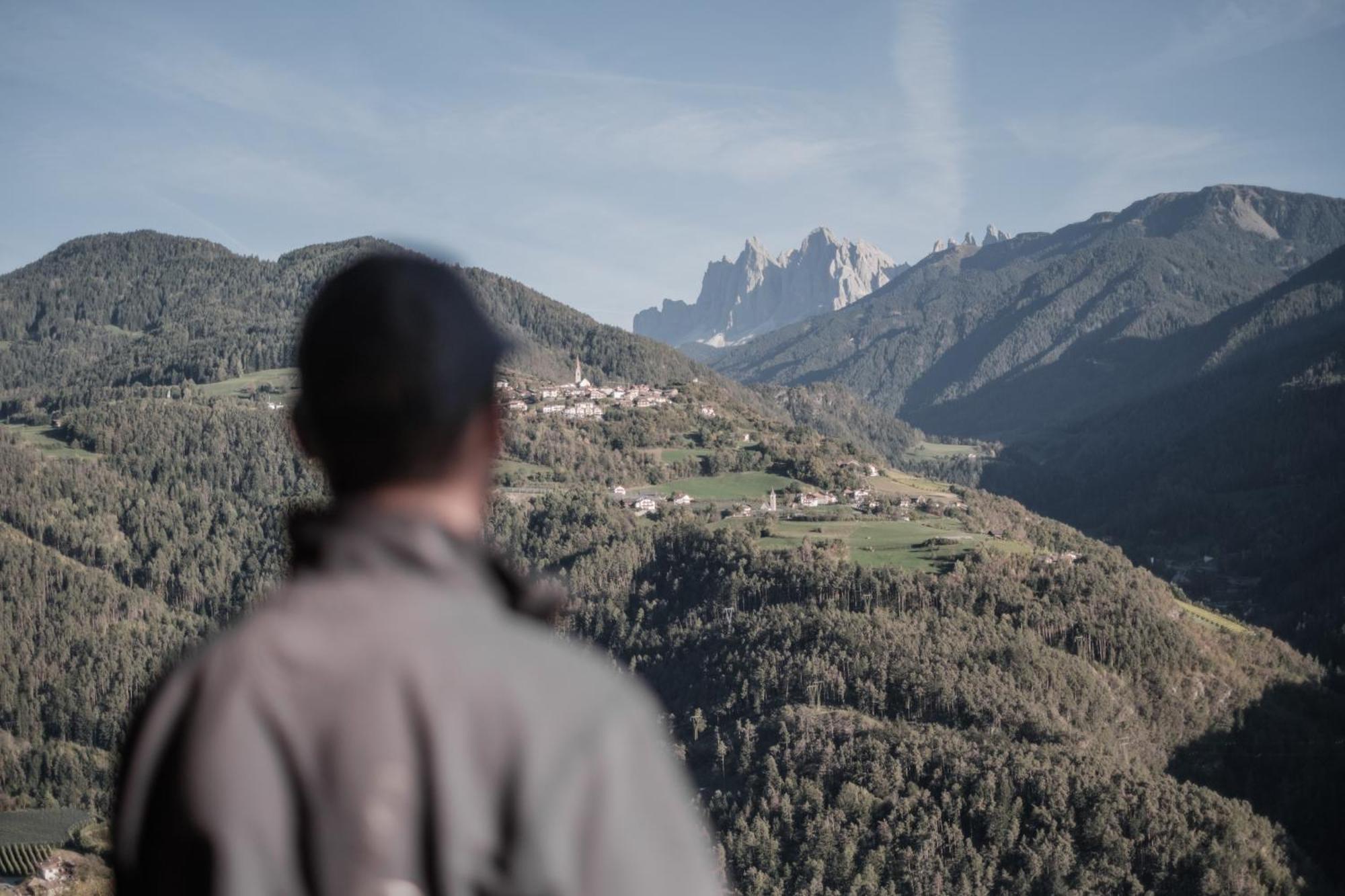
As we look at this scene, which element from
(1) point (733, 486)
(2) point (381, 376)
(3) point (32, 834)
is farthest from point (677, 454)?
(2) point (381, 376)

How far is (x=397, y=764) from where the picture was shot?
4.73ft

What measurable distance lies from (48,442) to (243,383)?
24.0m

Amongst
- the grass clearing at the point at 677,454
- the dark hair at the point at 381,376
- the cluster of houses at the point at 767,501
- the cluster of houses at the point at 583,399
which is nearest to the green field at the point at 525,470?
the cluster of houses at the point at 583,399

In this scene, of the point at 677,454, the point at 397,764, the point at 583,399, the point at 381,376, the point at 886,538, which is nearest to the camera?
the point at 397,764

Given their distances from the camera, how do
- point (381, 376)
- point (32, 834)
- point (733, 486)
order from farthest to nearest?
point (733, 486), point (32, 834), point (381, 376)

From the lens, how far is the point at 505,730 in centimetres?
142

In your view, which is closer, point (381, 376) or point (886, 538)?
point (381, 376)

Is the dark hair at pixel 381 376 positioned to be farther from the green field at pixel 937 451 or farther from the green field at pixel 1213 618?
the green field at pixel 937 451

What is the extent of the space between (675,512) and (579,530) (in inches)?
321

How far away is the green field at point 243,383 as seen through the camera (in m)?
139

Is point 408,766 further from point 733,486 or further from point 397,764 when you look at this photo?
point 733,486

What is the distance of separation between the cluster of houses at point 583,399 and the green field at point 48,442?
44.9 m

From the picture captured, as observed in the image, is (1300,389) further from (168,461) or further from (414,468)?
(414,468)

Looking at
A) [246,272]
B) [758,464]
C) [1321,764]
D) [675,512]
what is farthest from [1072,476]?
[246,272]
